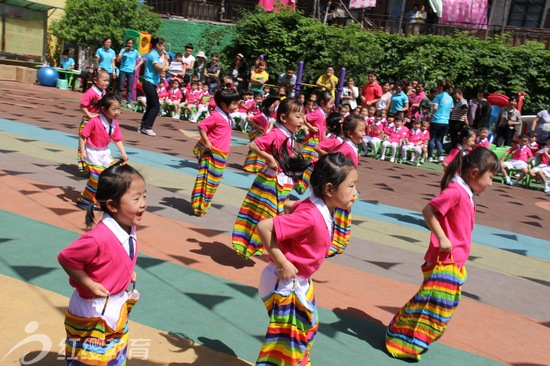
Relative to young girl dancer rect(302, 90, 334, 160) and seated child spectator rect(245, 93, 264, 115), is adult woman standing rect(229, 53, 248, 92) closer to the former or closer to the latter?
seated child spectator rect(245, 93, 264, 115)

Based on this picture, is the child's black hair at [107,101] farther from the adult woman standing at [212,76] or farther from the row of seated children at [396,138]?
the adult woman standing at [212,76]

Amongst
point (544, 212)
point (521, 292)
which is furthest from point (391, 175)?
point (521, 292)

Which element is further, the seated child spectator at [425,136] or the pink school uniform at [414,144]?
the seated child spectator at [425,136]

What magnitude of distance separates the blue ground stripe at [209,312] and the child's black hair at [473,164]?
122 centimetres

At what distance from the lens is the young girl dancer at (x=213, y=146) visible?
256 inches

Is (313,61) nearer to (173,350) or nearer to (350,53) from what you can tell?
(350,53)

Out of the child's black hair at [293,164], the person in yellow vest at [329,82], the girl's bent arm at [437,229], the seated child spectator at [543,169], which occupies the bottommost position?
the seated child spectator at [543,169]

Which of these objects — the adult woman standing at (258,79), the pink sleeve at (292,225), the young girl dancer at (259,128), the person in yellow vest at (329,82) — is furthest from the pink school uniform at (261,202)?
the adult woman standing at (258,79)

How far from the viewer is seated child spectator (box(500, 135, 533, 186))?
13.0 m

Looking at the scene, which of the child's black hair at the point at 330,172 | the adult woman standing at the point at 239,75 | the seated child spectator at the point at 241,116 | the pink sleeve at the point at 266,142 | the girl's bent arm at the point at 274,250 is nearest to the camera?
the girl's bent arm at the point at 274,250

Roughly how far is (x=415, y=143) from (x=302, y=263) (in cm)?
1183

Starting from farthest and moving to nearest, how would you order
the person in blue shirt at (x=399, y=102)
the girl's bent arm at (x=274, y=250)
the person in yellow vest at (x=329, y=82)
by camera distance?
the person in yellow vest at (x=329, y=82)
the person in blue shirt at (x=399, y=102)
the girl's bent arm at (x=274, y=250)

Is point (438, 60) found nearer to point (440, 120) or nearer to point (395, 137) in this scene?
point (440, 120)

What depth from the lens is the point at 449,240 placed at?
368cm
